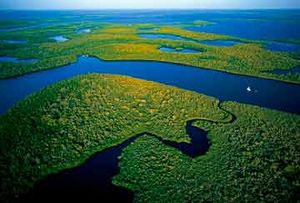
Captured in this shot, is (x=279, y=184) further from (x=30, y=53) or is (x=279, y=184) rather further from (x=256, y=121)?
(x=30, y=53)

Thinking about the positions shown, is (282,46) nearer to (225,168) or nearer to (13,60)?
(225,168)

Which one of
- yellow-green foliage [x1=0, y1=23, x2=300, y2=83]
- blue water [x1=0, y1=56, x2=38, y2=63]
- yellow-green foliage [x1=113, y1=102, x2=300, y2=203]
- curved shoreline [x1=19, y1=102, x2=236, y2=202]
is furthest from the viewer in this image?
blue water [x1=0, y1=56, x2=38, y2=63]

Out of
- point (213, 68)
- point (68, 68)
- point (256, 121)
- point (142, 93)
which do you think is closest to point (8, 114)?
point (142, 93)

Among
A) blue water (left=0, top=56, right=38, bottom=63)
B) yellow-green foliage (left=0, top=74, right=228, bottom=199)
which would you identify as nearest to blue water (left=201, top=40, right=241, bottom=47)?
yellow-green foliage (left=0, top=74, right=228, bottom=199)

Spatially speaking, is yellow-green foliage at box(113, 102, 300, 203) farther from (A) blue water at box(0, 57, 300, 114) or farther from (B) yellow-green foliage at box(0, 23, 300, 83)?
(B) yellow-green foliage at box(0, 23, 300, 83)

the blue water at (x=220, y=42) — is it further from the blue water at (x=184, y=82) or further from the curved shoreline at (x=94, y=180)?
the curved shoreline at (x=94, y=180)

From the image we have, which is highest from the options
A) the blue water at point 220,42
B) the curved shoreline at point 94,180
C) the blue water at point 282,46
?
the blue water at point 220,42

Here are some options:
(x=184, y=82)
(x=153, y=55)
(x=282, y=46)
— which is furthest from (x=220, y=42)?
(x=184, y=82)

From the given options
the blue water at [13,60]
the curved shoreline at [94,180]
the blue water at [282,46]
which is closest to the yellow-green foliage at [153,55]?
the blue water at [13,60]
